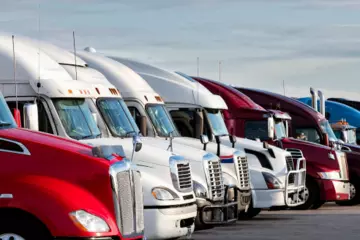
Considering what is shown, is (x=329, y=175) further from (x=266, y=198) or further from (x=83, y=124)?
(x=83, y=124)

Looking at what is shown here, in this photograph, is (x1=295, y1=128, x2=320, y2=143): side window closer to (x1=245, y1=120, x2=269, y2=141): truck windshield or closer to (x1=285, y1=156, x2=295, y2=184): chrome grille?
(x1=245, y1=120, x2=269, y2=141): truck windshield

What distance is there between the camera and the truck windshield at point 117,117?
1884 centimetres

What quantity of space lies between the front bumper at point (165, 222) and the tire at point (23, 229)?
4053 millimetres

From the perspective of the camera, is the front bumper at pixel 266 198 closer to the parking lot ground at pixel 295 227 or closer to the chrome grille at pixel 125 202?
the parking lot ground at pixel 295 227

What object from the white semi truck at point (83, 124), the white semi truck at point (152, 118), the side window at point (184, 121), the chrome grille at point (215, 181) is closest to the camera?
the white semi truck at point (83, 124)

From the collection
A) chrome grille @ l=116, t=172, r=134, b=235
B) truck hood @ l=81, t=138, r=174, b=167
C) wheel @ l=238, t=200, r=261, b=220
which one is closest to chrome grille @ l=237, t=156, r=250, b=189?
wheel @ l=238, t=200, r=261, b=220

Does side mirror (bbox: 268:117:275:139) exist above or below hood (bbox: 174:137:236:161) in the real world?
above

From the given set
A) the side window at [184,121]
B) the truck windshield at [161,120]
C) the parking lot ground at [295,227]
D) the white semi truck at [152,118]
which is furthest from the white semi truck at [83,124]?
the side window at [184,121]

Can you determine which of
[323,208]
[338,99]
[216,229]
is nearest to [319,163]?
[323,208]

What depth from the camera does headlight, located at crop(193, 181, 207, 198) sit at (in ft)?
60.4

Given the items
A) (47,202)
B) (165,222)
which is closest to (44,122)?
(165,222)

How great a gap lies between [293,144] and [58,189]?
1698cm

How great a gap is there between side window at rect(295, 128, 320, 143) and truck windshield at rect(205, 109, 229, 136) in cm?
647

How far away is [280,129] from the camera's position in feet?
Result: 95.0
